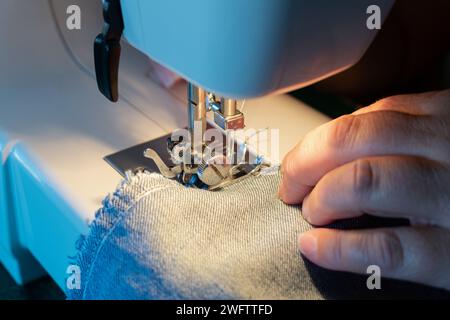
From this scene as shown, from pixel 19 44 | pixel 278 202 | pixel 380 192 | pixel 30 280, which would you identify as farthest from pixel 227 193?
pixel 30 280

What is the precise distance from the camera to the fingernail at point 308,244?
465 millimetres

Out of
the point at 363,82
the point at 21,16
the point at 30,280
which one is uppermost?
the point at 21,16

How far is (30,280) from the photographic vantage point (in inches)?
37.4

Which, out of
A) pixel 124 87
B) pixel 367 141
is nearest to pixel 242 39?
pixel 367 141

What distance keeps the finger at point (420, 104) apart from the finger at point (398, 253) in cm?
11

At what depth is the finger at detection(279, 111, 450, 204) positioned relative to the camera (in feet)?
1.46

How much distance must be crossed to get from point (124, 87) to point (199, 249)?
0.41m

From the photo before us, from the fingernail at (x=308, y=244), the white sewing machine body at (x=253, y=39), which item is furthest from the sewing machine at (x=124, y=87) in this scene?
the fingernail at (x=308, y=244)

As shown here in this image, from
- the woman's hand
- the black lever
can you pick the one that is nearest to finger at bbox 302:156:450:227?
the woman's hand

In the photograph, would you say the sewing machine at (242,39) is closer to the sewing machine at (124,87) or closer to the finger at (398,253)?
the sewing machine at (124,87)

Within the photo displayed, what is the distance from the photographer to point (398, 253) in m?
0.43

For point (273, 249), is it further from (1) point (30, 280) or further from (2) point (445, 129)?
→ (1) point (30, 280)

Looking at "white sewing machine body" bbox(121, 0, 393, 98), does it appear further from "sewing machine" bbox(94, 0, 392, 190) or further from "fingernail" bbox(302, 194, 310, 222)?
"fingernail" bbox(302, 194, 310, 222)

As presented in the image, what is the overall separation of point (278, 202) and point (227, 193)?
0.05 metres
